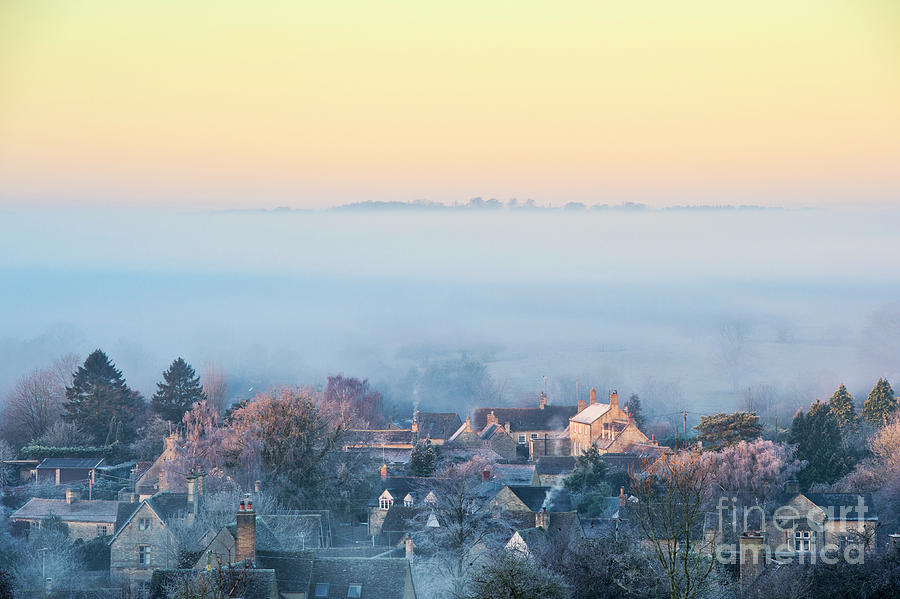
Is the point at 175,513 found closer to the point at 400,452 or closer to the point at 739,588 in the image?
the point at 739,588

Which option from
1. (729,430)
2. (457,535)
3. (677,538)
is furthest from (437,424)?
(677,538)

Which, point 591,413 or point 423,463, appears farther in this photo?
point 591,413

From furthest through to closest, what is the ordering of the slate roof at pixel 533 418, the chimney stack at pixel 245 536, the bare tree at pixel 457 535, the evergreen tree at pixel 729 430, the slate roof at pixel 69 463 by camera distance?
the slate roof at pixel 533 418, the slate roof at pixel 69 463, the evergreen tree at pixel 729 430, the bare tree at pixel 457 535, the chimney stack at pixel 245 536

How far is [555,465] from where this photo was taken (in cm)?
8881

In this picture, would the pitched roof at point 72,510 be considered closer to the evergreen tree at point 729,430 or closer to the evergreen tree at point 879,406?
the evergreen tree at point 729,430

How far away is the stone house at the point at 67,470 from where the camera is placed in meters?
86.8

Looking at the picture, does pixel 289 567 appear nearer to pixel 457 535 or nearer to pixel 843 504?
pixel 457 535

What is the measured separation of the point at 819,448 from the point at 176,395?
51.4 meters

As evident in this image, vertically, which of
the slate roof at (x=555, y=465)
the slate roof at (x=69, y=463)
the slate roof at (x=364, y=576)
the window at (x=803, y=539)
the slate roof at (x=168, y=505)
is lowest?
the slate roof at (x=69, y=463)

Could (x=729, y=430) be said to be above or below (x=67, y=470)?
above

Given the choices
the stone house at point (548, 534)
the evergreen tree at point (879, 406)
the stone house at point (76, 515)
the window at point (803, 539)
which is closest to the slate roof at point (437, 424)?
the evergreen tree at point (879, 406)

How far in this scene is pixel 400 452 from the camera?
103 metres

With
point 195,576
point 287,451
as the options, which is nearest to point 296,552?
point 195,576

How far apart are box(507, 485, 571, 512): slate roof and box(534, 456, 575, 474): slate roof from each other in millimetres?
14583
